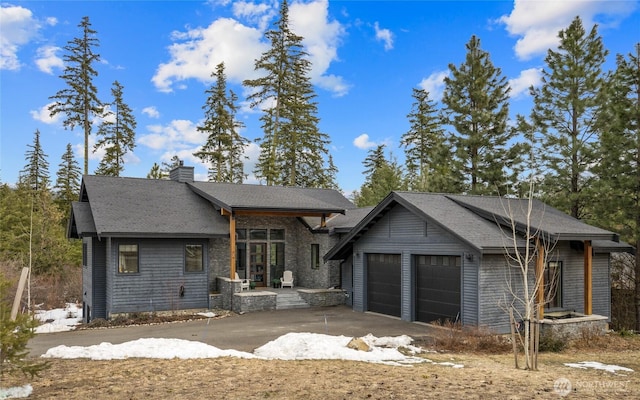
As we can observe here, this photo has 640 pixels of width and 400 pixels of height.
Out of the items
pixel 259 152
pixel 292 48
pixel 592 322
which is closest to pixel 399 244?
pixel 592 322

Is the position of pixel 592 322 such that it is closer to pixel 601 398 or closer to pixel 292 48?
pixel 601 398

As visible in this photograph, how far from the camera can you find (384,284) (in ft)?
59.0

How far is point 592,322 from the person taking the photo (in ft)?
49.5

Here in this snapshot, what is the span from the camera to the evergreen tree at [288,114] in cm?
3616

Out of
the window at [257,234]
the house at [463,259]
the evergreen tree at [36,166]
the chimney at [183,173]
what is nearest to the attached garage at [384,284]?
the house at [463,259]

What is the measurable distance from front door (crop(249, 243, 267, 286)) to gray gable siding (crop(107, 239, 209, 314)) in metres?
3.12

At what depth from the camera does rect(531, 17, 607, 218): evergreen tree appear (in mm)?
22391

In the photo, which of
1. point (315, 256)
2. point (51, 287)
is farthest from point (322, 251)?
point (51, 287)

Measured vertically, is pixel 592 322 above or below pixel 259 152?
below

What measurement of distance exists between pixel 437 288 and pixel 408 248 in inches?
64.5

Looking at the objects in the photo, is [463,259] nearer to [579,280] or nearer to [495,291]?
[495,291]

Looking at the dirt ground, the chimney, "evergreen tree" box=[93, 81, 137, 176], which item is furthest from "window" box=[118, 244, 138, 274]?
"evergreen tree" box=[93, 81, 137, 176]

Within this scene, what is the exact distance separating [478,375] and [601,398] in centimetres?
205

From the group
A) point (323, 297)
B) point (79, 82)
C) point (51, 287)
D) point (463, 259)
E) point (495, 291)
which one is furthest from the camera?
point (79, 82)
